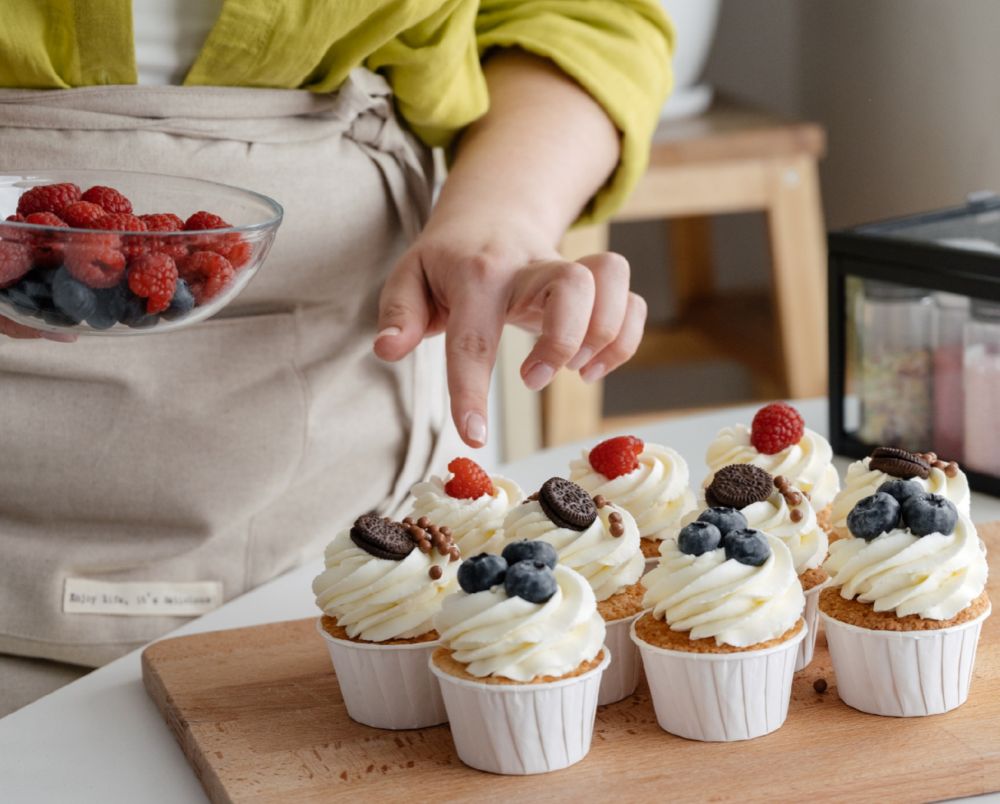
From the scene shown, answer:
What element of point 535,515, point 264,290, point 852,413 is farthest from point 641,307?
point 852,413

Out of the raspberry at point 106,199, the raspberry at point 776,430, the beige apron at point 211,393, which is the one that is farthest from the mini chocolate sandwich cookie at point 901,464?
the raspberry at point 106,199

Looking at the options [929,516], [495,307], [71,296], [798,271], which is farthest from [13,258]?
[798,271]

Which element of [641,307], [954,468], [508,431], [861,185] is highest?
[641,307]

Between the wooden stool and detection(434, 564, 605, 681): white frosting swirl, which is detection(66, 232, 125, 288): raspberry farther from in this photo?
the wooden stool

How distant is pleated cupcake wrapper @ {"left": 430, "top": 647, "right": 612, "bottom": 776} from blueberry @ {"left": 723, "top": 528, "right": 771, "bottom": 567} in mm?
120

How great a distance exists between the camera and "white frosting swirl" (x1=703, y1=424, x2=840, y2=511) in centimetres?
118

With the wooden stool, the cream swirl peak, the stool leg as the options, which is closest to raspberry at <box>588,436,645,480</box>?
the cream swirl peak

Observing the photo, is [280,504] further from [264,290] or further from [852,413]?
[852,413]

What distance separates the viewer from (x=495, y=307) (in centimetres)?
116

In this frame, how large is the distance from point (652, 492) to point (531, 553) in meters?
0.25

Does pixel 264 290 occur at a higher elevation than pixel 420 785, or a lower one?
higher

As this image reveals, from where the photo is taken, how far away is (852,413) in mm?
1626

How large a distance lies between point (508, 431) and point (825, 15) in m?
1.09

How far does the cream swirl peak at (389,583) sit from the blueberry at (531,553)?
2.8 inches
